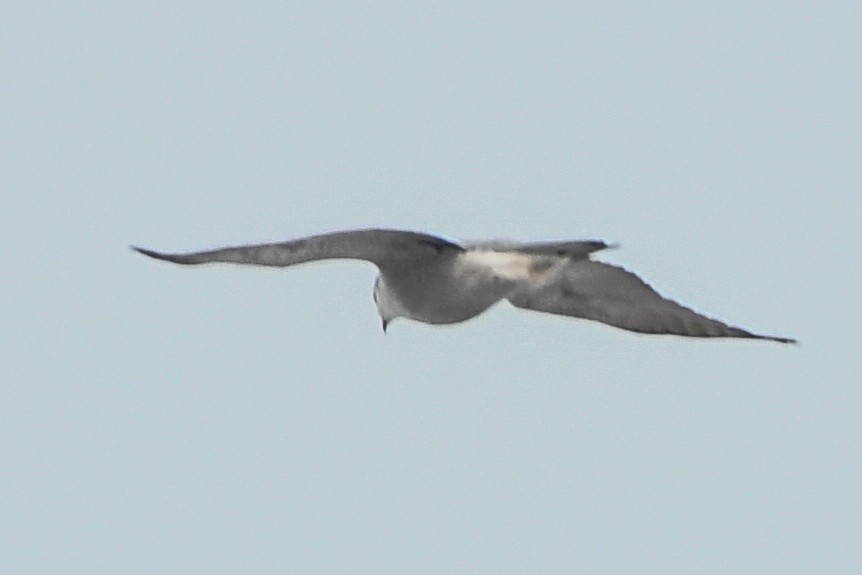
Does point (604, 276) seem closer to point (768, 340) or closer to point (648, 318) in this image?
point (648, 318)

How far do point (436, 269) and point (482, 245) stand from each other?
16.9 inches

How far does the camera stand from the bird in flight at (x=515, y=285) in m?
13.2

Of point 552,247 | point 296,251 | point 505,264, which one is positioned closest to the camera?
point 296,251

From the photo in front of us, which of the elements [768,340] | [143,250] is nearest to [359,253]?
[143,250]

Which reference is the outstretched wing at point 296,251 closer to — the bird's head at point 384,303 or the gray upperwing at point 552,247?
the gray upperwing at point 552,247

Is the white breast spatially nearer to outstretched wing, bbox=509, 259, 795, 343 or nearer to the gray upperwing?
the gray upperwing

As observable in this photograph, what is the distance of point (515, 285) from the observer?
1392 cm

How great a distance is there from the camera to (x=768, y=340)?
543 inches

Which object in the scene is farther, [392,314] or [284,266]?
[392,314]

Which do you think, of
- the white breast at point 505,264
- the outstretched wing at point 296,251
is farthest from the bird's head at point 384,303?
the outstretched wing at point 296,251

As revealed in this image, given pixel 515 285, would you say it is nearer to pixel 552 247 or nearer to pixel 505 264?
pixel 505 264

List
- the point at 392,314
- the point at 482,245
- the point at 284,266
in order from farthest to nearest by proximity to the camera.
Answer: the point at 392,314, the point at 482,245, the point at 284,266

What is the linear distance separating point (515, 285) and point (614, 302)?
3.17 ft

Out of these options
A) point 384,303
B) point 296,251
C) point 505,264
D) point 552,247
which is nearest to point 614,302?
point 505,264
